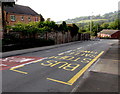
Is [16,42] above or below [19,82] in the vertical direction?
above

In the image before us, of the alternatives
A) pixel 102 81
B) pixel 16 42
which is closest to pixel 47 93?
pixel 102 81

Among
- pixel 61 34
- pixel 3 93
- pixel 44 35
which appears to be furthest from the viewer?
pixel 61 34

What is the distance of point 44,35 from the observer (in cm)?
2220

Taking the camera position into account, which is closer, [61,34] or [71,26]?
[61,34]

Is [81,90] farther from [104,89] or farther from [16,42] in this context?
[16,42]

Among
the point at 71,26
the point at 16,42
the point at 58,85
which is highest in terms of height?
the point at 71,26

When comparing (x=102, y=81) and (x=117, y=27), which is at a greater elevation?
(x=117, y=27)

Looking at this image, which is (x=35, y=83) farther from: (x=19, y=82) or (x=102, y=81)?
(x=102, y=81)

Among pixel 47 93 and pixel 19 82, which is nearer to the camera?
pixel 47 93

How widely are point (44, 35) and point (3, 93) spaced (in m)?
17.9

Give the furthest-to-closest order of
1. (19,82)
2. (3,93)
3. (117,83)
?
(19,82) → (117,83) → (3,93)

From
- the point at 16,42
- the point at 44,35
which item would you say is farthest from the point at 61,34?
the point at 16,42

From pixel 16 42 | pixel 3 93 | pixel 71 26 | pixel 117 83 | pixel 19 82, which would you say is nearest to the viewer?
pixel 3 93

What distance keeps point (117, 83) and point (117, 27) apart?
364ft
